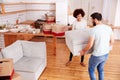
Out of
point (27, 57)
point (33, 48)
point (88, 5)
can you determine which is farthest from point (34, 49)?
point (88, 5)

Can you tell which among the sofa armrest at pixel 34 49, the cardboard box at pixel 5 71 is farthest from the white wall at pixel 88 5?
the cardboard box at pixel 5 71

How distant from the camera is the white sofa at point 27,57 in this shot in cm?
280

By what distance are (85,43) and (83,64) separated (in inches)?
51.2

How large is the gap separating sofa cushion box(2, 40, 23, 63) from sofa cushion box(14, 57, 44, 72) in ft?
0.32

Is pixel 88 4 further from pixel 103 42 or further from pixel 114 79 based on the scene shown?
pixel 103 42

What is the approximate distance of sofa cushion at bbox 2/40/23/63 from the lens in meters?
2.71

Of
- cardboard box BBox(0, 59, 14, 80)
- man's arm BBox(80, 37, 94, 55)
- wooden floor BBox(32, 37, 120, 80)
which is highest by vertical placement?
man's arm BBox(80, 37, 94, 55)

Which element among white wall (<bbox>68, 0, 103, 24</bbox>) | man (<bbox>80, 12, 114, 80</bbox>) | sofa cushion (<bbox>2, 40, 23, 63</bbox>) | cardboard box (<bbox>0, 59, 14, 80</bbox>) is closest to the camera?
cardboard box (<bbox>0, 59, 14, 80</bbox>)

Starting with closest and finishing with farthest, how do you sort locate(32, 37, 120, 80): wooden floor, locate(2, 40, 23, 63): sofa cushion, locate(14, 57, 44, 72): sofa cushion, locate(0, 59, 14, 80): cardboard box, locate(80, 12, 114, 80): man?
1. locate(0, 59, 14, 80): cardboard box
2. locate(80, 12, 114, 80): man
3. locate(2, 40, 23, 63): sofa cushion
4. locate(14, 57, 44, 72): sofa cushion
5. locate(32, 37, 120, 80): wooden floor

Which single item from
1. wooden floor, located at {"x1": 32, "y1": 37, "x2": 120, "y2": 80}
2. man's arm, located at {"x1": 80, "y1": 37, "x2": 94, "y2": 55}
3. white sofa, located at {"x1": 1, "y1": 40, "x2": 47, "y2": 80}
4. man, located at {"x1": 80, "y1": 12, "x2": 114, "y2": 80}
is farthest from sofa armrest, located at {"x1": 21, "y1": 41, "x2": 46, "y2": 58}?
man, located at {"x1": 80, "y1": 12, "x2": 114, "y2": 80}

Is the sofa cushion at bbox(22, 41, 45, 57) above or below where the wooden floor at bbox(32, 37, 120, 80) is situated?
above

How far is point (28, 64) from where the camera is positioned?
293 cm

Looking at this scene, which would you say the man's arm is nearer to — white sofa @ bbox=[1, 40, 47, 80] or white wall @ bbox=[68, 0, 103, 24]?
white sofa @ bbox=[1, 40, 47, 80]

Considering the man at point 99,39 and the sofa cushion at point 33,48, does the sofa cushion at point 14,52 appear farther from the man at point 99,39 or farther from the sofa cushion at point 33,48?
the man at point 99,39
